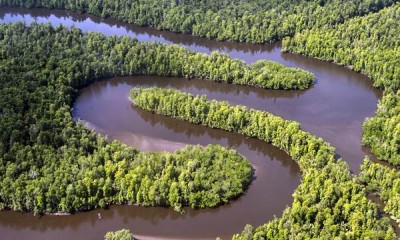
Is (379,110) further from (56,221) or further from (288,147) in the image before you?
(56,221)

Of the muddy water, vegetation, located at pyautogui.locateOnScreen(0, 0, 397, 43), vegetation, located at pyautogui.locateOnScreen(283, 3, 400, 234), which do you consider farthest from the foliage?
vegetation, located at pyautogui.locateOnScreen(0, 0, 397, 43)

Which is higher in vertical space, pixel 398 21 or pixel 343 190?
pixel 398 21

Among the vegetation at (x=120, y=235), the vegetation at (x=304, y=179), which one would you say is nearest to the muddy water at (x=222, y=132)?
the vegetation at (x=304, y=179)

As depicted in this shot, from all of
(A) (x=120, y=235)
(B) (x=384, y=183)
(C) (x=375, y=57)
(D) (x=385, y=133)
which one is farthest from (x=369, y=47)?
(A) (x=120, y=235)

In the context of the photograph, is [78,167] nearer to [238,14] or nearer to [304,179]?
[304,179]

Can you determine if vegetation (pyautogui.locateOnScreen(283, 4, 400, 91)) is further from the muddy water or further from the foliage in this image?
the foliage

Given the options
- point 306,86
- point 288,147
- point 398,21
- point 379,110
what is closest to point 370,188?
point 288,147
